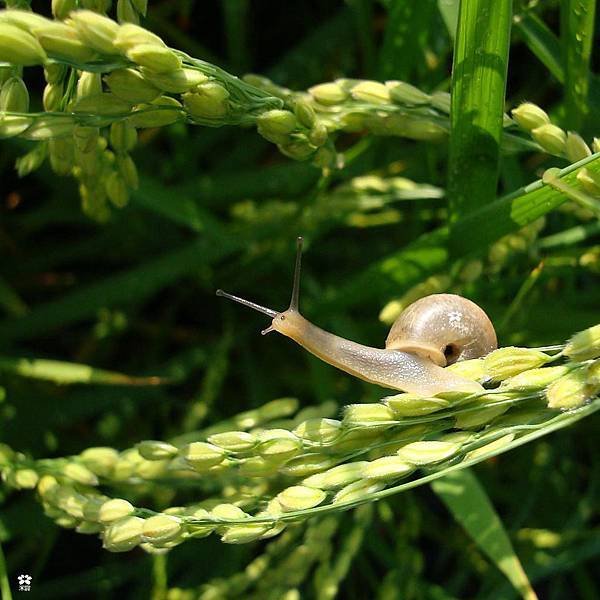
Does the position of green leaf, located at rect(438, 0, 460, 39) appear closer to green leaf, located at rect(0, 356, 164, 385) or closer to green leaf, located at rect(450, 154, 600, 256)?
green leaf, located at rect(450, 154, 600, 256)

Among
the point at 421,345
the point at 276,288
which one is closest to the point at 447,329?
the point at 421,345

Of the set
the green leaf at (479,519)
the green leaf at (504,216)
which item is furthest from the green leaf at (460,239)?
the green leaf at (479,519)

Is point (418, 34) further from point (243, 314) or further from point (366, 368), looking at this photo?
point (243, 314)

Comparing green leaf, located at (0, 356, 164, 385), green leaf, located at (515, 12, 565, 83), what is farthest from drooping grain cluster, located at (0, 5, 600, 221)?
green leaf, located at (0, 356, 164, 385)

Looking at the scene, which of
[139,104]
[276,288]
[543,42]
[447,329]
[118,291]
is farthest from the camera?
[276,288]

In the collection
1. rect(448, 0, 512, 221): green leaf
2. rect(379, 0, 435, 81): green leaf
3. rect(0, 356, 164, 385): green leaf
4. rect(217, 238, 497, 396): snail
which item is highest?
rect(379, 0, 435, 81): green leaf

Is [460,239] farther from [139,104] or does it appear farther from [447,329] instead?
[139,104]
